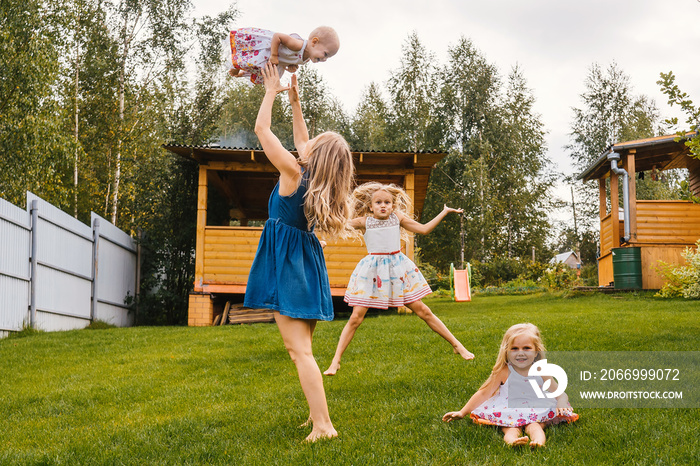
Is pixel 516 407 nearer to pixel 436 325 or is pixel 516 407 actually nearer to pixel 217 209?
pixel 436 325

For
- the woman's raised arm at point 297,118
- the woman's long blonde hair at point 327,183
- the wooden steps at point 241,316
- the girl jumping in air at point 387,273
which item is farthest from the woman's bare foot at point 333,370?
the wooden steps at point 241,316

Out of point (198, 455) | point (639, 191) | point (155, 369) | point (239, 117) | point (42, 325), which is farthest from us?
point (239, 117)

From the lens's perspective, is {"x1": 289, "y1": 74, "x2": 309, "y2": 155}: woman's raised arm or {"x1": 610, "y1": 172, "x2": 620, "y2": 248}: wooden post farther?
{"x1": 610, "y1": 172, "x2": 620, "y2": 248}: wooden post

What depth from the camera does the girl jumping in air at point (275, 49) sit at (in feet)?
11.9

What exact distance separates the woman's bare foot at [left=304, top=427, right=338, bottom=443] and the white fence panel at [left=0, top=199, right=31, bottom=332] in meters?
7.52

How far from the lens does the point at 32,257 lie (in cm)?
1017

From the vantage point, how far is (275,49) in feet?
11.9

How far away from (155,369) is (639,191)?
29382 mm

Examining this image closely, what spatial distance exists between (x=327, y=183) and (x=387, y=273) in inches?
104

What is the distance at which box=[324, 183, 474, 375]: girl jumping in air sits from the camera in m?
5.87

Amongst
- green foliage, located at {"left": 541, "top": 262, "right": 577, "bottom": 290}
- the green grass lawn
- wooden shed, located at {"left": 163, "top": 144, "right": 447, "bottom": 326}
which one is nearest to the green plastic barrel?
green foliage, located at {"left": 541, "top": 262, "right": 577, "bottom": 290}

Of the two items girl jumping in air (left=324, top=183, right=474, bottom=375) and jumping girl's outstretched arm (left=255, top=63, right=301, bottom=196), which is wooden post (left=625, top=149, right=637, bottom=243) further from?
jumping girl's outstretched arm (left=255, top=63, right=301, bottom=196)

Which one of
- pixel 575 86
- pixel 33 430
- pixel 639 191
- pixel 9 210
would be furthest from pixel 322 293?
pixel 575 86

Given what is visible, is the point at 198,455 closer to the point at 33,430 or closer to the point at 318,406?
the point at 318,406
